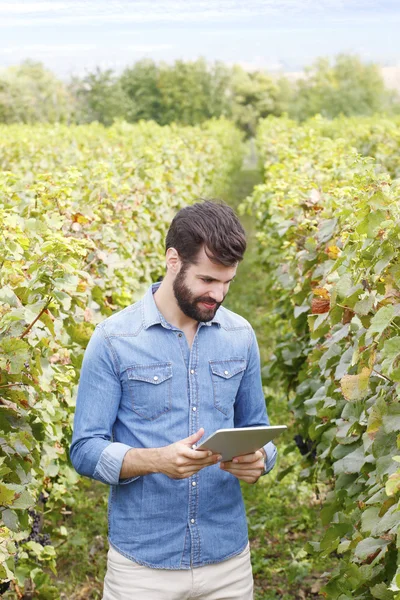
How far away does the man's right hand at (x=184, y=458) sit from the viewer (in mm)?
2533

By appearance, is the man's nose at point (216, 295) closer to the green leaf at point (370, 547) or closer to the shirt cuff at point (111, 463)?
the shirt cuff at point (111, 463)

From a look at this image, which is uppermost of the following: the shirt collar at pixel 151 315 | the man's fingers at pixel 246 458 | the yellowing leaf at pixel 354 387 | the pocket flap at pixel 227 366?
the shirt collar at pixel 151 315

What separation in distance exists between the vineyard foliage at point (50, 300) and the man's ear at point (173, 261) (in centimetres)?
29

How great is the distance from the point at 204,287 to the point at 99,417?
1.60 ft

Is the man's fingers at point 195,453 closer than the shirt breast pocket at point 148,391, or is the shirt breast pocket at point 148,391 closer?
the man's fingers at point 195,453

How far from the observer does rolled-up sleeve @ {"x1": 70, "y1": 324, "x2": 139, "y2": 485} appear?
268 centimetres

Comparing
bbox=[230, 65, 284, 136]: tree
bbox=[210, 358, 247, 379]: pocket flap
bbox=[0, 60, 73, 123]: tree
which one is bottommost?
bbox=[210, 358, 247, 379]: pocket flap

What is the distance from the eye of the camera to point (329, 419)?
147 inches

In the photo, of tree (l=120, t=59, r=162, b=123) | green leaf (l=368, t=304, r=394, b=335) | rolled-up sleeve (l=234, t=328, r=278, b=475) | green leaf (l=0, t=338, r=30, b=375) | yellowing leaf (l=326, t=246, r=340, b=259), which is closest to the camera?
green leaf (l=368, t=304, r=394, b=335)

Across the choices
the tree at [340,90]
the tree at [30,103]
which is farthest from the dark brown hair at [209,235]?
the tree at [340,90]

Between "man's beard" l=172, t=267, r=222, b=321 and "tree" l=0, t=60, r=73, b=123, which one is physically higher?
"tree" l=0, t=60, r=73, b=123

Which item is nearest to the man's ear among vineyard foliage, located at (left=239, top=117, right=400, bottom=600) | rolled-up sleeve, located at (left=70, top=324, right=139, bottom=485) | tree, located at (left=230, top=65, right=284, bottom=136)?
rolled-up sleeve, located at (left=70, top=324, right=139, bottom=485)

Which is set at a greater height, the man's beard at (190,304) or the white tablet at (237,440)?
the man's beard at (190,304)

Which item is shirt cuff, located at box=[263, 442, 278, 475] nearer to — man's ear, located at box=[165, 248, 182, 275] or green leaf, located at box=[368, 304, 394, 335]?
man's ear, located at box=[165, 248, 182, 275]
